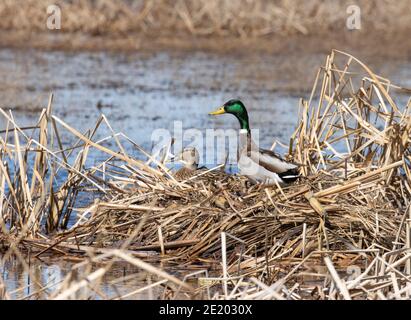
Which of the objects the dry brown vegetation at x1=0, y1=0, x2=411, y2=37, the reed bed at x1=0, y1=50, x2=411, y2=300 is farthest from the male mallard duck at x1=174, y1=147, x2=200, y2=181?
the dry brown vegetation at x1=0, y1=0, x2=411, y2=37

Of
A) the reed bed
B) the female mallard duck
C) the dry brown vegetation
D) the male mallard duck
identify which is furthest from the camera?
the dry brown vegetation

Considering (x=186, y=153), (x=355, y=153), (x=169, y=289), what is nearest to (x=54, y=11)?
(x=186, y=153)

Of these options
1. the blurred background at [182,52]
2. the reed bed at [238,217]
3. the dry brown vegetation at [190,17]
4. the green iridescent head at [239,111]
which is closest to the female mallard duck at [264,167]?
the reed bed at [238,217]

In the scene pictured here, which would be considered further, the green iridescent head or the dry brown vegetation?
the dry brown vegetation

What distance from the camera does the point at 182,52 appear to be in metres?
16.4

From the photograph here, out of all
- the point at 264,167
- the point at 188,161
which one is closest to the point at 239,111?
the point at 188,161

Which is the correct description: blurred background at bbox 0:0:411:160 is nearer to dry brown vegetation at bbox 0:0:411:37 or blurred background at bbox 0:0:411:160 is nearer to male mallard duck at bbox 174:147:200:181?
dry brown vegetation at bbox 0:0:411:37

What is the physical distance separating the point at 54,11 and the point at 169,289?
11.9 metres

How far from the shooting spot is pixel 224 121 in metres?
12.1

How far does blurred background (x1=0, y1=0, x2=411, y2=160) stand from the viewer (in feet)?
41.6

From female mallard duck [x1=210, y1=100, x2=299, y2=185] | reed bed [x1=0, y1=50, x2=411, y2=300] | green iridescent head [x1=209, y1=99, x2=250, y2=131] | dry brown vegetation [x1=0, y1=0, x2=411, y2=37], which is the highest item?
dry brown vegetation [x1=0, y1=0, x2=411, y2=37]

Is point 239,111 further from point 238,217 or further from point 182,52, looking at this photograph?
point 182,52

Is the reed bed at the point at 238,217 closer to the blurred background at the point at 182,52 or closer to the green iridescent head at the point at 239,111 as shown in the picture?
the green iridescent head at the point at 239,111
